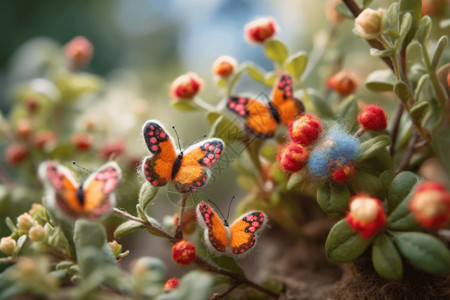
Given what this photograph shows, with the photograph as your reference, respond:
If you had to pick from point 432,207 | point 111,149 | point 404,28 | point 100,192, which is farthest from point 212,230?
point 111,149

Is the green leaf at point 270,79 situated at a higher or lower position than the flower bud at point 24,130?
lower

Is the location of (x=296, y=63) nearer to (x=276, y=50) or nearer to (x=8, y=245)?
(x=276, y=50)

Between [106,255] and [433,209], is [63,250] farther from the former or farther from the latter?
[433,209]

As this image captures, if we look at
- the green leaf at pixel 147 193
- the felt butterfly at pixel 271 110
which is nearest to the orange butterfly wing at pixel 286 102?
the felt butterfly at pixel 271 110

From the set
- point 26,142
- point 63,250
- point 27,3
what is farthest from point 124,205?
point 27,3

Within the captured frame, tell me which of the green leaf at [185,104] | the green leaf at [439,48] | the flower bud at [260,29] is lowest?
the green leaf at [439,48]

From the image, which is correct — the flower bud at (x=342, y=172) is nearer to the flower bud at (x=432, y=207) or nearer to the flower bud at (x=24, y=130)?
the flower bud at (x=432, y=207)
